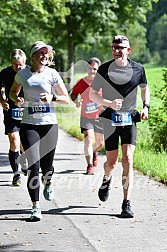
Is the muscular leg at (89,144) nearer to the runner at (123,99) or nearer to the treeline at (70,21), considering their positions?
the runner at (123,99)

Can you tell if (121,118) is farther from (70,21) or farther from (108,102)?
(70,21)

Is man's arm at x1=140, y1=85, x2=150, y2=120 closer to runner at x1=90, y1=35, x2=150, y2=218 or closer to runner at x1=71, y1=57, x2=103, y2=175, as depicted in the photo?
runner at x1=90, y1=35, x2=150, y2=218

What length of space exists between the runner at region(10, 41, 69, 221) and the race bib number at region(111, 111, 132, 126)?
0.62m

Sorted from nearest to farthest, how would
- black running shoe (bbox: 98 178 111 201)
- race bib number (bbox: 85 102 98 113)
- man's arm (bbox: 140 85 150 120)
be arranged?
man's arm (bbox: 140 85 150 120), black running shoe (bbox: 98 178 111 201), race bib number (bbox: 85 102 98 113)

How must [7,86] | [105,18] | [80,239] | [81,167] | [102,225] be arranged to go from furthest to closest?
1. [105,18]
2. [81,167]
3. [7,86]
4. [102,225]
5. [80,239]

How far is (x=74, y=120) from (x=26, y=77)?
47.0 ft

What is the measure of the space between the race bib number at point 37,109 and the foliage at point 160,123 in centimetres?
588

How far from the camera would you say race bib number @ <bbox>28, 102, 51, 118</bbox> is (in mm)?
7961

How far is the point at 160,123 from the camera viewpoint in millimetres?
13734

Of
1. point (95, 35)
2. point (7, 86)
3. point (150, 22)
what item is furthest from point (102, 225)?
point (150, 22)

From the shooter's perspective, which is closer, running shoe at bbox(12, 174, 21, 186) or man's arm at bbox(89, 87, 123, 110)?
man's arm at bbox(89, 87, 123, 110)

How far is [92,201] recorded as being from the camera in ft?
29.7

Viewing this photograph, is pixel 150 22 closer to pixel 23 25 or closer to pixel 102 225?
pixel 23 25

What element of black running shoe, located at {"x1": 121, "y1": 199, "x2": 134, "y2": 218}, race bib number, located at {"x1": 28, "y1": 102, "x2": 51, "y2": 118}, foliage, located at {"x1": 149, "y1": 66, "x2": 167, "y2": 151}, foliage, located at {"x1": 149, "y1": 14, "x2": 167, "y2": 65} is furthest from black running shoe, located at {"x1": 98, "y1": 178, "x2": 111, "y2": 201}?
foliage, located at {"x1": 149, "y1": 14, "x2": 167, "y2": 65}
